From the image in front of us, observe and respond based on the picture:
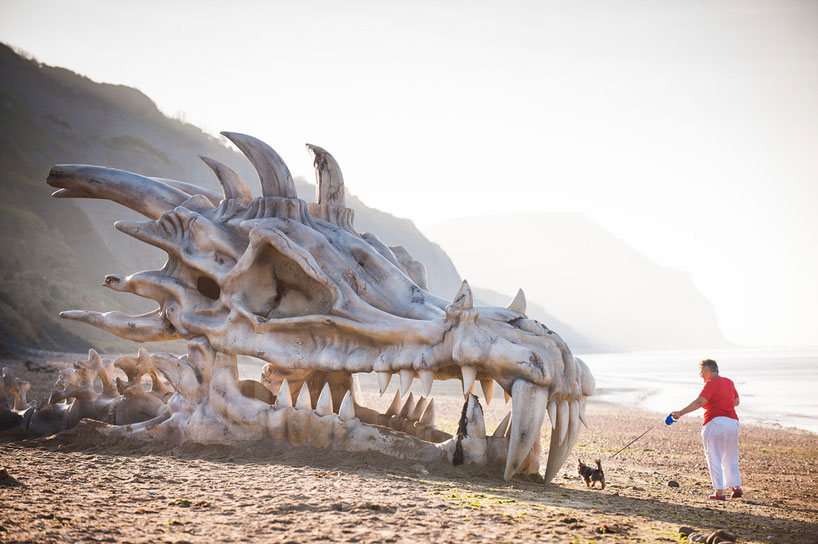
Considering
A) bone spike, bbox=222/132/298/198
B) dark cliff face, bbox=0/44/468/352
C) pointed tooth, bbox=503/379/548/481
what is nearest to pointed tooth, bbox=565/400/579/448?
pointed tooth, bbox=503/379/548/481

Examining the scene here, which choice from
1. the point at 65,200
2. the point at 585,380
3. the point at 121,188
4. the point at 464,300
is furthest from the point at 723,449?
the point at 65,200

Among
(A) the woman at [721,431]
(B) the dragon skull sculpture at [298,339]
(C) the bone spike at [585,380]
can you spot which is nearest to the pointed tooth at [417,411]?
(B) the dragon skull sculpture at [298,339]

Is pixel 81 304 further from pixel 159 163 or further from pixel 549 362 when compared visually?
pixel 549 362

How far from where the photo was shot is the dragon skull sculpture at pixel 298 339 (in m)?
4.84

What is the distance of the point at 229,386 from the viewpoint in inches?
221

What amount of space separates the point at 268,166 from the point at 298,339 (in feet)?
5.56

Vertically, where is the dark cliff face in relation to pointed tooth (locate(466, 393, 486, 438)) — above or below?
above

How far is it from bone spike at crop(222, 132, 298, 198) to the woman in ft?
13.4

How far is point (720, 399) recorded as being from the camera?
637 cm

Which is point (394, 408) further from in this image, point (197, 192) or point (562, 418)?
point (197, 192)

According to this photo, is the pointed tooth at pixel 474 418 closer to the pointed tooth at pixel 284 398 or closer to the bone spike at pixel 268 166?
the pointed tooth at pixel 284 398

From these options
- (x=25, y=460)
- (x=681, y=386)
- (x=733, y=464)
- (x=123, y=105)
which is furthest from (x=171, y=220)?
(x=123, y=105)

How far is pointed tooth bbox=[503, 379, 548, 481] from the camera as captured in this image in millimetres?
4594

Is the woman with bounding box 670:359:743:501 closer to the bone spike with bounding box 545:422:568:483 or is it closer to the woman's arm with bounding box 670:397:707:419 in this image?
the woman's arm with bounding box 670:397:707:419
